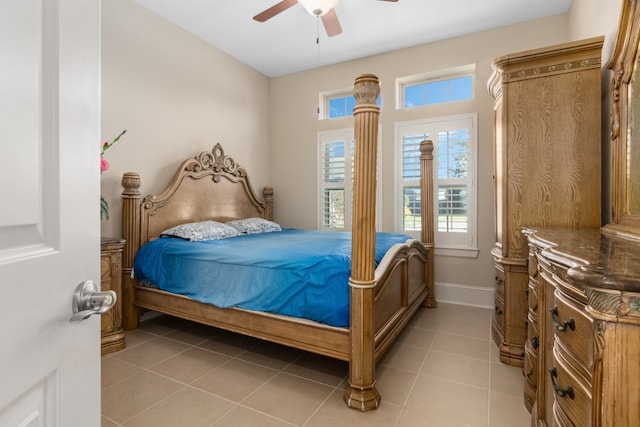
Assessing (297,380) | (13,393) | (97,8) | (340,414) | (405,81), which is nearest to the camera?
(13,393)

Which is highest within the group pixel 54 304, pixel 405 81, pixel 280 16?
pixel 280 16

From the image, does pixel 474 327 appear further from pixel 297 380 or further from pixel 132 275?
pixel 132 275

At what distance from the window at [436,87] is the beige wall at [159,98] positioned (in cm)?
222

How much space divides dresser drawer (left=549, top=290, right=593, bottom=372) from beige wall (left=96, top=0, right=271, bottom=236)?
11.0ft

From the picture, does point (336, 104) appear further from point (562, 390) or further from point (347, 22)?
point (562, 390)

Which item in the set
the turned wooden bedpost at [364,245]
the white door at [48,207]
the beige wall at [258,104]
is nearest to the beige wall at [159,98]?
the beige wall at [258,104]

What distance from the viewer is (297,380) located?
215 centimetres

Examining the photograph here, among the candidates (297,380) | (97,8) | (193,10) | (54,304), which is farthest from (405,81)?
(54,304)

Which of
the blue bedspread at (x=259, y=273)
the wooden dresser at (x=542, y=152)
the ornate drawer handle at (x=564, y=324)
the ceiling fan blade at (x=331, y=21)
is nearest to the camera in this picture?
the ornate drawer handle at (x=564, y=324)

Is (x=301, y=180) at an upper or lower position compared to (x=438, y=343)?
upper

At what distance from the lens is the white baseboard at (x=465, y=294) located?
3643 mm

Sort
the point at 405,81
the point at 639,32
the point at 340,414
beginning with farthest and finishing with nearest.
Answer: the point at 405,81 < the point at 340,414 < the point at 639,32

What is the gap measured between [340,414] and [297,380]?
45 centimetres

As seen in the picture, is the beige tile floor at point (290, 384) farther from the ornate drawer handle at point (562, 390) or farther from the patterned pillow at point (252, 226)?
the patterned pillow at point (252, 226)
